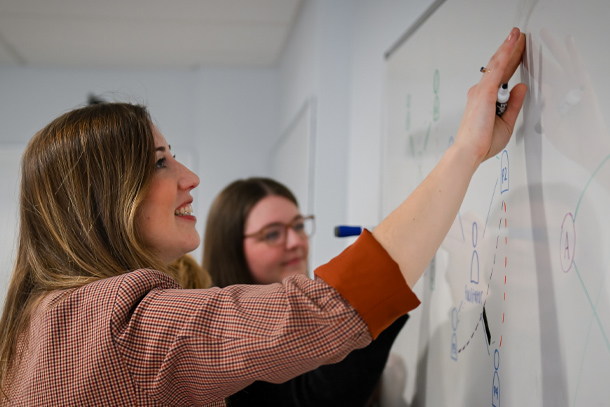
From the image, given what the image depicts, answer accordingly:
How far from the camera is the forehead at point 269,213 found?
59.2 inches

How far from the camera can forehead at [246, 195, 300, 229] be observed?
1.50 metres

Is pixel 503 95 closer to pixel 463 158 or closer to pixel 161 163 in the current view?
pixel 463 158

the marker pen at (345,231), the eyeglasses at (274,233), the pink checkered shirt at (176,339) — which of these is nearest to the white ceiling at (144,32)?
the eyeglasses at (274,233)

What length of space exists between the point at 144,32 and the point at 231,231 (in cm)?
192

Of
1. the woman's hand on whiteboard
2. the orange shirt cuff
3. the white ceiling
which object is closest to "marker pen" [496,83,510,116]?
the woman's hand on whiteboard

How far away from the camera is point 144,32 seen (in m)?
2.97

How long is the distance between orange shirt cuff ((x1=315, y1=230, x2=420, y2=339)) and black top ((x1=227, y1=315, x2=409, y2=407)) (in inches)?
19.9

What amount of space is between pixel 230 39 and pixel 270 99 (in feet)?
2.30

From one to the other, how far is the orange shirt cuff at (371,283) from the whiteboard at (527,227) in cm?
21

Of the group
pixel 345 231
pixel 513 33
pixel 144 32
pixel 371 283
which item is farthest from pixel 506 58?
pixel 144 32

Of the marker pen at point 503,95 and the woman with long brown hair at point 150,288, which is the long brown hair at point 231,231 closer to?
the woman with long brown hair at point 150,288

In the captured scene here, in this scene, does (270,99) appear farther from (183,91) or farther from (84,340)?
(84,340)

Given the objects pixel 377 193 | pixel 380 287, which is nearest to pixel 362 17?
pixel 377 193

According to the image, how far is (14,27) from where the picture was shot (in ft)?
9.53
